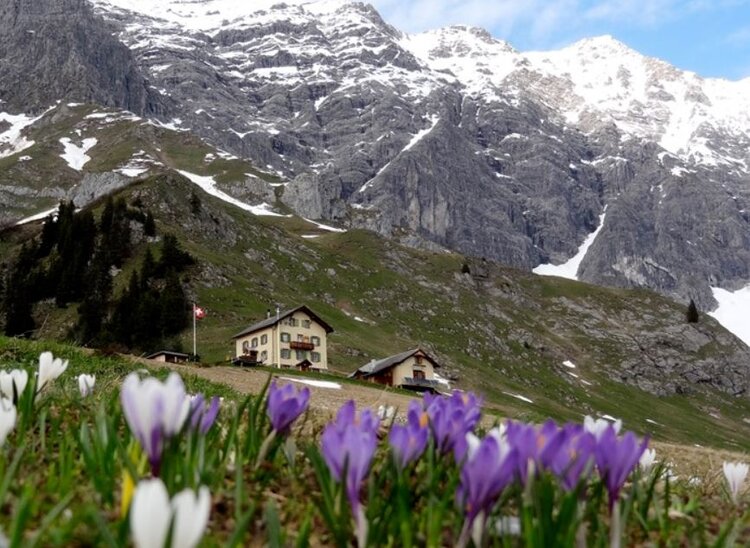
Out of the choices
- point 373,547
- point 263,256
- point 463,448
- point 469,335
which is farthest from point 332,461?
point 469,335

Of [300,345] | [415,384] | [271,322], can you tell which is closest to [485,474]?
[415,384]

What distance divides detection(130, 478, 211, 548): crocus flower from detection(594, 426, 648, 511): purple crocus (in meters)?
1.21

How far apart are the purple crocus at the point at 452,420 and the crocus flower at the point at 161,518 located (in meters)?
1.43

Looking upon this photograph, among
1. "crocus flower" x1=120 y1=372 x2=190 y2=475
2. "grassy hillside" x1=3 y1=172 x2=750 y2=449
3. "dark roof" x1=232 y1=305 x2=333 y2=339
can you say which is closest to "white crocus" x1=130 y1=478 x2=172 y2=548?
"crocus flower" x1=120 y1=372 x2=190 y2=475

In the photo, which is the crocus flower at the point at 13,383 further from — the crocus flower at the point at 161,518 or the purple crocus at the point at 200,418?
the crocus flower at the point at 161,518

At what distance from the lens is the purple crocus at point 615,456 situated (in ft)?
6.68

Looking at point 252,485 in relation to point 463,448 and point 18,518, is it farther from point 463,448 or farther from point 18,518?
point 18,518

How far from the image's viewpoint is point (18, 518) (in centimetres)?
143

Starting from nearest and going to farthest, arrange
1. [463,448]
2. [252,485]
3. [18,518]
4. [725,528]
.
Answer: [18,518]
[725,528]
[463,448]
[252,485]

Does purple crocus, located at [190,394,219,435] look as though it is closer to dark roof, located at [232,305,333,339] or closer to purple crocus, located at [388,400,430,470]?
purple crocus, located at [388,400,430,470]

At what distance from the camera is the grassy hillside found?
10256cm

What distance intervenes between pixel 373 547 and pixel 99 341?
8493 centimetres

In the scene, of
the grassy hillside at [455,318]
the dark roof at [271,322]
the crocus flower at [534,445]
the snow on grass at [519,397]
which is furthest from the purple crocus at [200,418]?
the snow on grass at [519,397]

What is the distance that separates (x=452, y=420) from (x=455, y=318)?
5701 inches
